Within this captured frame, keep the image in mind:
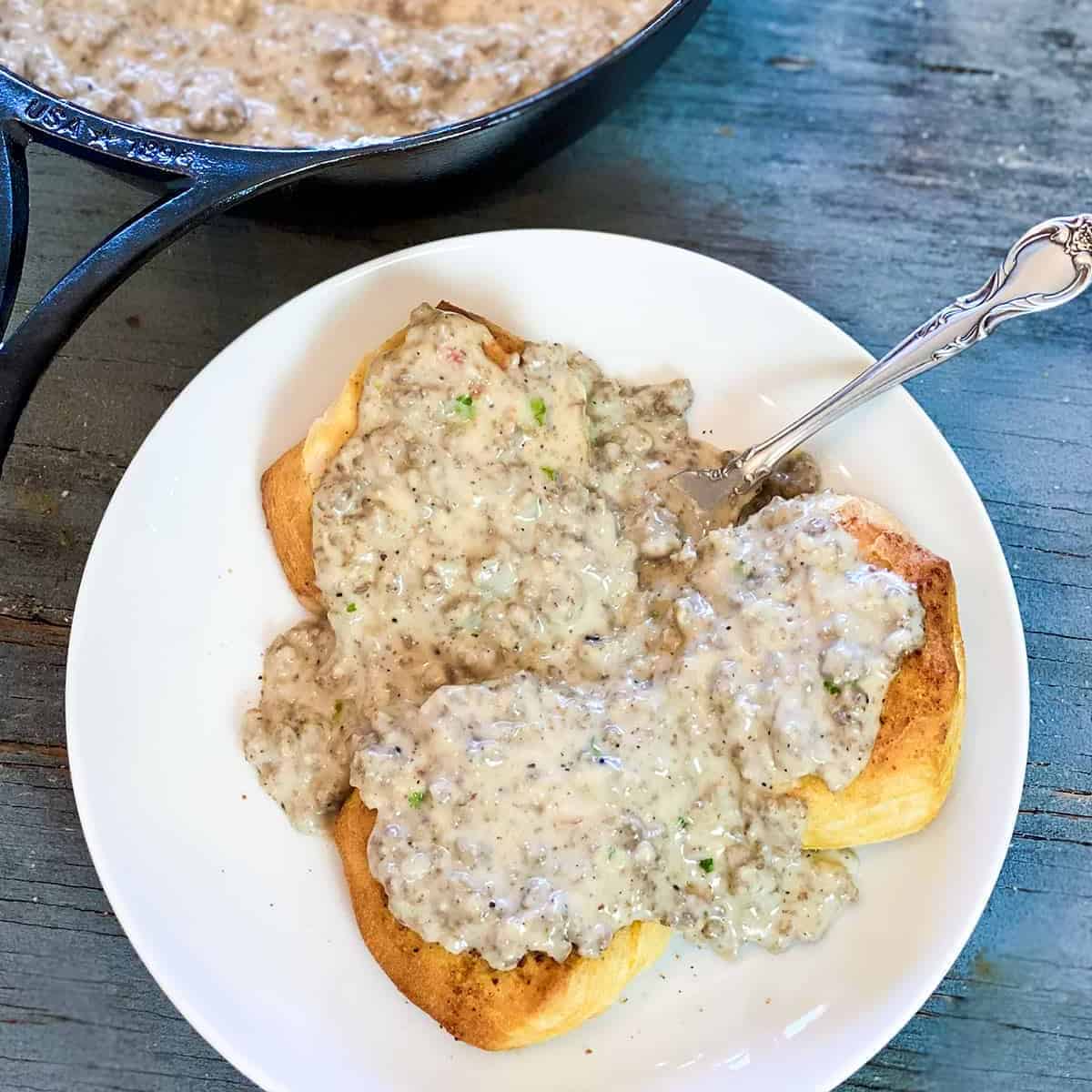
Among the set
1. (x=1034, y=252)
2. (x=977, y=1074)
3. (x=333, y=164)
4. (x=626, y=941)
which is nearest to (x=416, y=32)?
(x=333, y=164)

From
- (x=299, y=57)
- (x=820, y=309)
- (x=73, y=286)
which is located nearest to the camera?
(x=73, y=286)

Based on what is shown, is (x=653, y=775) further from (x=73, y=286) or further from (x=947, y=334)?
(x=73, y=286)

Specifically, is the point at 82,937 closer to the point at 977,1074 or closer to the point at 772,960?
the point at 772,960

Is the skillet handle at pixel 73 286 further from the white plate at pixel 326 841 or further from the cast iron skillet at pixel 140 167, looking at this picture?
the white plate at pixel 326 841

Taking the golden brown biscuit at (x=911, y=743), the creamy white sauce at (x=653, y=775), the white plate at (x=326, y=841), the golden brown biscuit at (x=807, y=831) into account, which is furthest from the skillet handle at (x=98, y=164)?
the golden brown biscuit at (x=911, y=743)

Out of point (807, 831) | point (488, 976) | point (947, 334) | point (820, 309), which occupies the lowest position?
point (488, 976)

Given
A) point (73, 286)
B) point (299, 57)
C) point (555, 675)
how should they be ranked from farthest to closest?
point (299, 57) < point (555, 675) < point (73, 286)

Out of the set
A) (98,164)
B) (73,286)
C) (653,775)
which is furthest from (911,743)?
(98,164)
